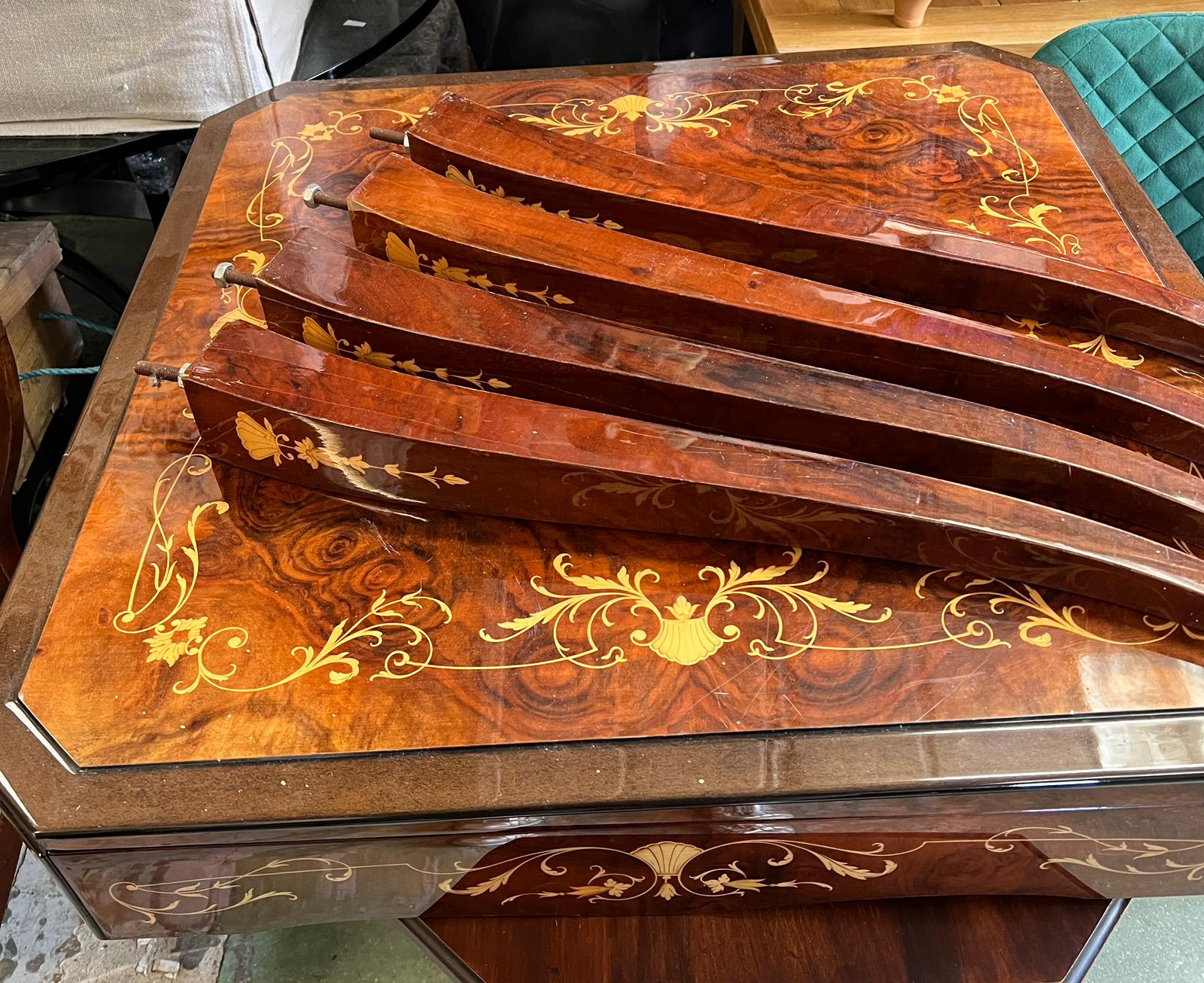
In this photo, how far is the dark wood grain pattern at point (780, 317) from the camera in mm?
900

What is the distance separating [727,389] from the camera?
0.85m

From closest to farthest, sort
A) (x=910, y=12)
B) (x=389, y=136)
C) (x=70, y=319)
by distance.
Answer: (x=389, y=136) < (x=70, y=319) < (x=910, y=12)

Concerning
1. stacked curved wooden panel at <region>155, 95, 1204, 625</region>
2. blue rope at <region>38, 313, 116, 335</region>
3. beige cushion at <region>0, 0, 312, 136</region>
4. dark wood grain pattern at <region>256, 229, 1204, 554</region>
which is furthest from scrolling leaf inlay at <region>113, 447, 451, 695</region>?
beige cushion at <region>0, 0, 312, 136</region>

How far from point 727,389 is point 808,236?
0.84 feet

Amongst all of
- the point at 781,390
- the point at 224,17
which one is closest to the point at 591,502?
the point at 781,390

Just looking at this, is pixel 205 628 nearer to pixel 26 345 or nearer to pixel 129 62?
pixel 26 345

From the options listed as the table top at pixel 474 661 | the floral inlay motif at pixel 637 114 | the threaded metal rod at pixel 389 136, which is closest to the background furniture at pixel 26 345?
the table top at pixel 474 661

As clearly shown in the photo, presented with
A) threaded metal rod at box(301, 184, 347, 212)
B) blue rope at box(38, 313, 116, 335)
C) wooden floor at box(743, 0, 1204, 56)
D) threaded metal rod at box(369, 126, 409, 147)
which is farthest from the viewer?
wooden floor at box(743, 0, 1204, 56)

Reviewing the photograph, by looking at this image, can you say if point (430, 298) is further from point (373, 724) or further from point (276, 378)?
point (373, 724)

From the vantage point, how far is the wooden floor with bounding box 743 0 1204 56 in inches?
79.4

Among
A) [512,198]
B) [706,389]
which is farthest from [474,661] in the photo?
[512,198]

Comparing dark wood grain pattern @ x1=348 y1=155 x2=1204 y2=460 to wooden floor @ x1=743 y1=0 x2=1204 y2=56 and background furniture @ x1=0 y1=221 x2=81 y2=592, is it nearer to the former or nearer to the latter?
background furniture @ x1=0 y1=221 x2=81 y2=592

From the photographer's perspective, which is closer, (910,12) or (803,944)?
(803,944)

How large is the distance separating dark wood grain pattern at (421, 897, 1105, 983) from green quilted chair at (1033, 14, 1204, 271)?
1090 mm
